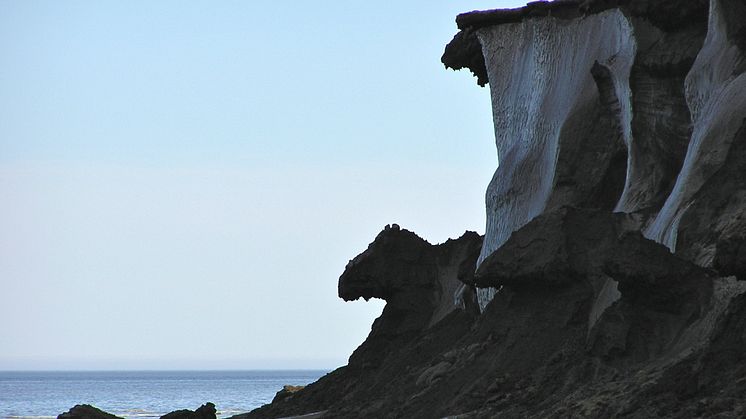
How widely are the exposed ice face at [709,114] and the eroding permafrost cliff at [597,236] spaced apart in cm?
4

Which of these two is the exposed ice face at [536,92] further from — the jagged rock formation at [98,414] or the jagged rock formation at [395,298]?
the jagged rock formation at [98,414]

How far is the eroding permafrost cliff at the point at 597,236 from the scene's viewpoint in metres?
20.9

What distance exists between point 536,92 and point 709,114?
11.5m

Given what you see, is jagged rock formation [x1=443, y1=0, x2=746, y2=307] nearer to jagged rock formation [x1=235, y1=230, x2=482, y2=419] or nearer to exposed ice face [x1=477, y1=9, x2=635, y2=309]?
exposed ice face [x1=477, y1=9, x2=635, y2=309]

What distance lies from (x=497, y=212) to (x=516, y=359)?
33.4 ft

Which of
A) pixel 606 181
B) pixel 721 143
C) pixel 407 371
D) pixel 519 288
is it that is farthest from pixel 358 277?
pixel 721 143

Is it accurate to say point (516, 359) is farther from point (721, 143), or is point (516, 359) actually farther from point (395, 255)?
point (395, 255)

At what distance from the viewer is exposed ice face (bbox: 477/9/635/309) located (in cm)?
3250

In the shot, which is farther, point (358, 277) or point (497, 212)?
point (358, 277)

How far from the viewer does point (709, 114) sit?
24359 mm

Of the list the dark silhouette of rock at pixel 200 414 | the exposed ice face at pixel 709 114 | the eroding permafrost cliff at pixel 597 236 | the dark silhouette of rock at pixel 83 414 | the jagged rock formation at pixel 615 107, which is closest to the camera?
the eroding permafrost cliff at pixel 597 236

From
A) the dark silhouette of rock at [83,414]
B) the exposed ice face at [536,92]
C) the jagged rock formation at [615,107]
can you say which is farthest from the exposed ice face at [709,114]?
the dark silhouette of rock at [83,414]

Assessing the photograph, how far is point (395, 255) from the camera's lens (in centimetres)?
4422

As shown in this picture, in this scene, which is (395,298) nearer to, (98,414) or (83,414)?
(98,414)
